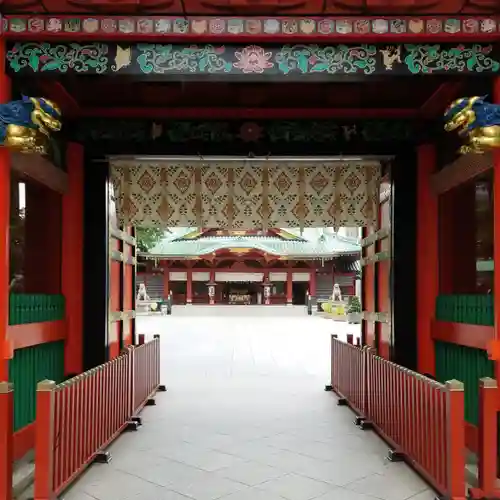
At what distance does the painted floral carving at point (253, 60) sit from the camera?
4395 millimetres

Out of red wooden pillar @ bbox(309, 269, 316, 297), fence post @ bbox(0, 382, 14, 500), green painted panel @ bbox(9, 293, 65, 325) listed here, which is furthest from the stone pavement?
red wooden pillar @ bbox(309, 269, 316, 297)

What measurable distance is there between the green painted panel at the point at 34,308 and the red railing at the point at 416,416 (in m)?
3.36

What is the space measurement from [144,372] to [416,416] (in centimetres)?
439

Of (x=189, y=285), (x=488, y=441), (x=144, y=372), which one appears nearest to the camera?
(x=488, y=441)

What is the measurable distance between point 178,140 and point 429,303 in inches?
129

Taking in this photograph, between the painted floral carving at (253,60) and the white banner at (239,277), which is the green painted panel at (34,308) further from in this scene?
the white banner at (239,277)

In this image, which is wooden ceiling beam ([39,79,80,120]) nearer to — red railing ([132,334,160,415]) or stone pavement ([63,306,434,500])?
red railing ([132,334,160,415])

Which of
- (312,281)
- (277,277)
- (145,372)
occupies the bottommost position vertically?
(145,372)

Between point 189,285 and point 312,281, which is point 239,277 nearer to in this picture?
point 189,285

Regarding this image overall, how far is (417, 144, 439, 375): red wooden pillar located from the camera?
21.1 ft

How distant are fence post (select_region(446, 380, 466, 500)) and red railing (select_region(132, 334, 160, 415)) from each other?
4.06 metres

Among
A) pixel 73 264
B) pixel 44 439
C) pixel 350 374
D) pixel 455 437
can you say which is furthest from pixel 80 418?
pixel 350 374

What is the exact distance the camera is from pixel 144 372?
809cm

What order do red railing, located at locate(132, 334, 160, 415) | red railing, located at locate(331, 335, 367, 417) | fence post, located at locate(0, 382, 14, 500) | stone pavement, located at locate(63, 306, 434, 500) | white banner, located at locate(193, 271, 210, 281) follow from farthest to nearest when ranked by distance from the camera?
white banner, located at locate(193, 271, 210, 281) → red railing, located at locate(132, 334, 160, 415) → red railing, located at locate(331, 335, 367, 417) → stone pavement, located at locate(63, 306, 434, 500) → fence post, located at locate(0, 382, 14, 500)
